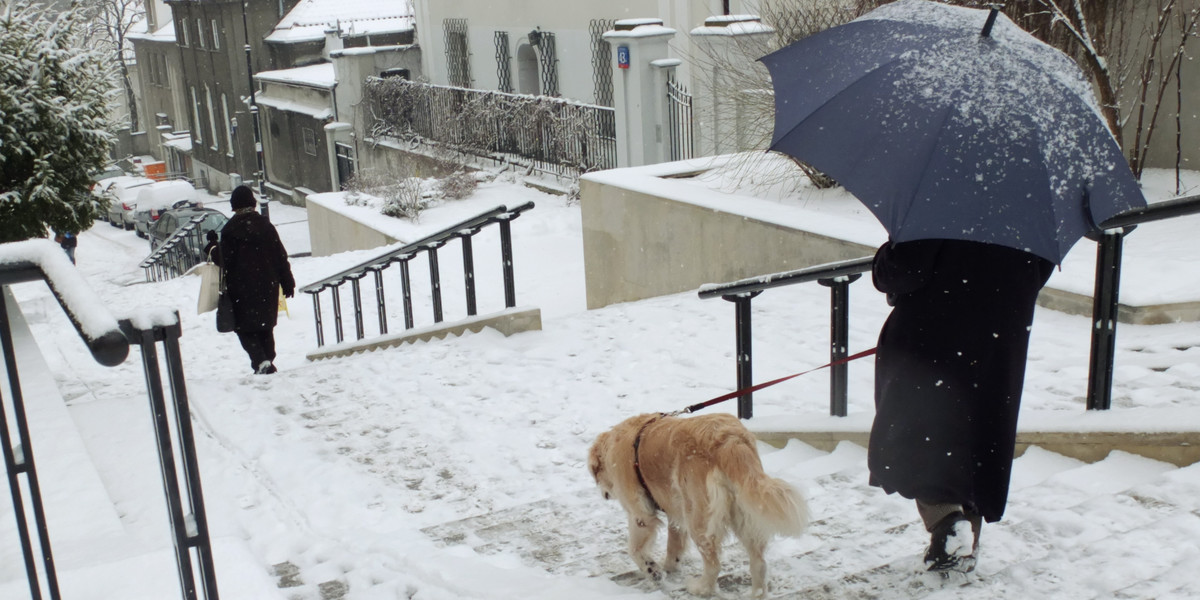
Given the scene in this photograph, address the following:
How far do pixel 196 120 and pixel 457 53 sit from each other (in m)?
22.3

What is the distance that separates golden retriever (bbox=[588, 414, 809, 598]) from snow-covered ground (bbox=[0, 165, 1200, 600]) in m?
0.19

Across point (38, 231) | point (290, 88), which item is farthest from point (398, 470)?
point (290, 88)

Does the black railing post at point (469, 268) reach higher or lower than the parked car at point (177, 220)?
higher

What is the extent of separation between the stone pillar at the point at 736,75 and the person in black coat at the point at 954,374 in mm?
6362

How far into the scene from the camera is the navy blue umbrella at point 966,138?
274 centimetres

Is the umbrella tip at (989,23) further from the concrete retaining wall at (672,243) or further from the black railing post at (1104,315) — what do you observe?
the concrete retaining wall at (672,243)

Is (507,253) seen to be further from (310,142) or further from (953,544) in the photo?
(310,142)

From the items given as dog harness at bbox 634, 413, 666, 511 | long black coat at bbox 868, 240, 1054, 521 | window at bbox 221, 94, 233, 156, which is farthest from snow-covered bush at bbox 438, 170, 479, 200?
window at bbox 221, 94, 233, 156

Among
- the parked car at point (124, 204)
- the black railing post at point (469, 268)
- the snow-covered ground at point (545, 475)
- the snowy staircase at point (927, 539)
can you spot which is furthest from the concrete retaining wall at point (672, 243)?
the parked car at point (124, 204)

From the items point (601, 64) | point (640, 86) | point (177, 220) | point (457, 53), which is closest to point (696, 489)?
point (640, 86)

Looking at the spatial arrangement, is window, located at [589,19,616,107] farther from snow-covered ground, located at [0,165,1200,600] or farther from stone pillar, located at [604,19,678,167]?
snow-covered ground, located at [0,165,1200,600]

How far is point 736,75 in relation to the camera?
9984 millimetres

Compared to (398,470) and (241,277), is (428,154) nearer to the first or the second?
(241,277)

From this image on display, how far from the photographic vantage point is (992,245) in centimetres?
295
